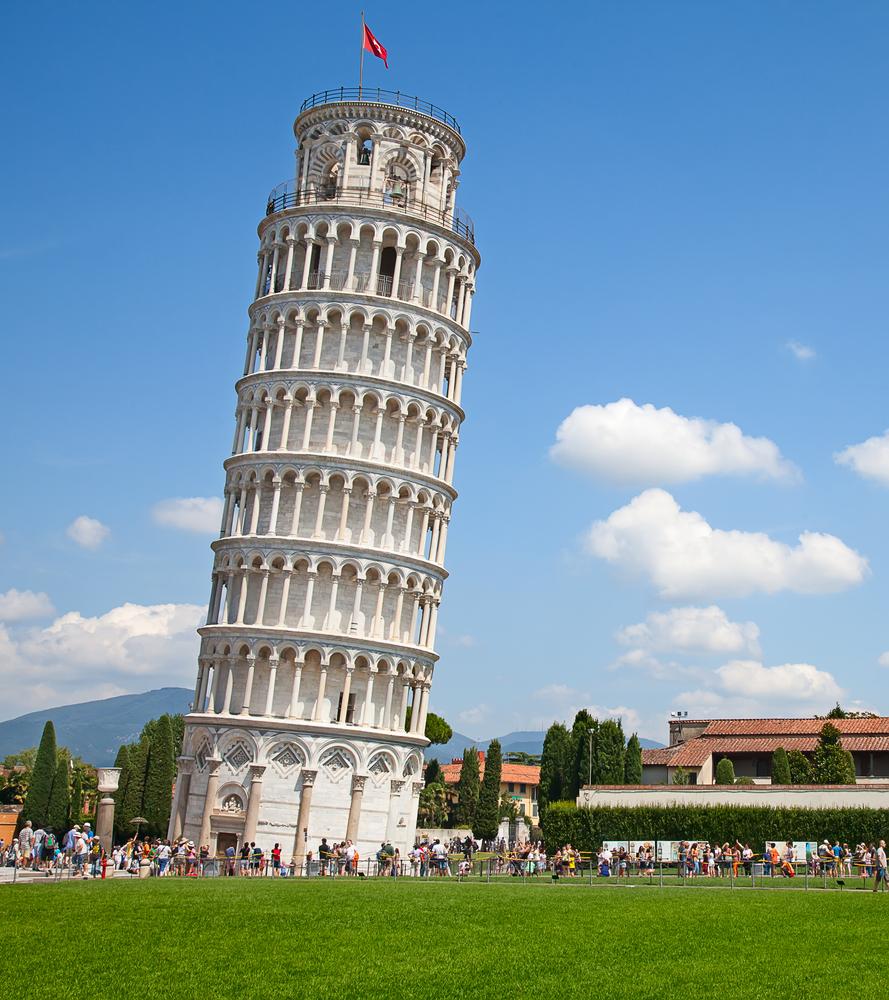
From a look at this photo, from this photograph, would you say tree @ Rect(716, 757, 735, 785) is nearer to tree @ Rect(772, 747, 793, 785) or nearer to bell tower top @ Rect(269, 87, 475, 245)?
tree @ Rect(772, 747, 793, 785)

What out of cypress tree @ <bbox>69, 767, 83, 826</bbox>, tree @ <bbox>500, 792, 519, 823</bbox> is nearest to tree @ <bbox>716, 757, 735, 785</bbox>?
tree @ <bbox>500, 792, 519, 823</bbox>

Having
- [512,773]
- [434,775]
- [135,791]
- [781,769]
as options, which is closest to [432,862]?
[781,769]

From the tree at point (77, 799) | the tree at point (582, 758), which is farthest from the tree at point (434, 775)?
the tree at point (582, 758)

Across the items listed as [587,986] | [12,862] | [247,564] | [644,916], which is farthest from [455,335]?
[587,986]

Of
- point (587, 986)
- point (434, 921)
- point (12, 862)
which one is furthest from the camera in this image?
point (12, 862)

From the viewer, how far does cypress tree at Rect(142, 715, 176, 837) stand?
83.2m

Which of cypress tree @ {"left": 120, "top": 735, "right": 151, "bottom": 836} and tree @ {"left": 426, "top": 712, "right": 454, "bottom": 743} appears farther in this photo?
tree @ {"left": 426, "top": 712, "right": 454, "bottom": 743}

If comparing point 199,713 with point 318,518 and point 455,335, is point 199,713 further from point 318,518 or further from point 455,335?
point 455,335

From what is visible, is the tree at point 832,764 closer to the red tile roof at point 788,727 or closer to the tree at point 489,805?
the red tile roof at point 788,727

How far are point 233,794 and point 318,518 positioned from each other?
1442 cm

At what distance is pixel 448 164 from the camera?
73375 mm

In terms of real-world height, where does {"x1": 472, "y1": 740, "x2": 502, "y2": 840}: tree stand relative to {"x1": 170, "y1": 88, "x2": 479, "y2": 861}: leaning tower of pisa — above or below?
below

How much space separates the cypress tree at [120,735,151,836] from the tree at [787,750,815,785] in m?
42.0

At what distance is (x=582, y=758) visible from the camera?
8238 centimetres
